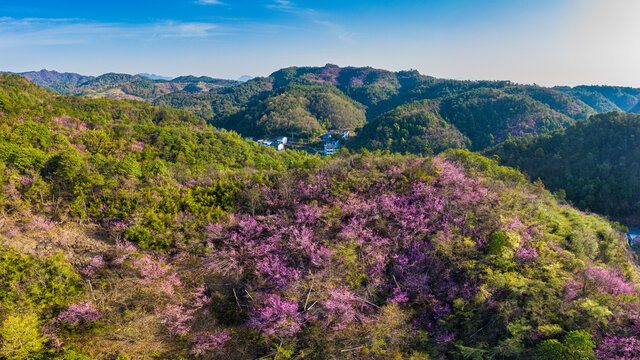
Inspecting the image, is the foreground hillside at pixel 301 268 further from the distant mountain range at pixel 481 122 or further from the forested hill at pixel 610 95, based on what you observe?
the forested hill at pixel 610 95

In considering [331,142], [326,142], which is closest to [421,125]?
[331,142]

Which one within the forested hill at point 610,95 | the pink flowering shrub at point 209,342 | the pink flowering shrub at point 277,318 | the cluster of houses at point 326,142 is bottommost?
the pink flowering shrub at point 209,342

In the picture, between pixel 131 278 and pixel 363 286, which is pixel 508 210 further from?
pixel 131 278

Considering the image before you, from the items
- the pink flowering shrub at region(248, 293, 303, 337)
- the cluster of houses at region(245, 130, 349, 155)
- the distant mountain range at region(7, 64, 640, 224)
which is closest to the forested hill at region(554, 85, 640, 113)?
the distant mountain range at region(7, 64, 640, 224)

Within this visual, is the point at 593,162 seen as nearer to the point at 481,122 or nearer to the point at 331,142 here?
the point at 481,122

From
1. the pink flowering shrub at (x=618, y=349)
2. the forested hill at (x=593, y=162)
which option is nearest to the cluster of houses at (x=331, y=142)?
the forested hill at (x=593, y=162)

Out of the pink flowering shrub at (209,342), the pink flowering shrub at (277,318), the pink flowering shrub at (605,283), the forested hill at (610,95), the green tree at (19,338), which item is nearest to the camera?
the green tree at (19,338)
